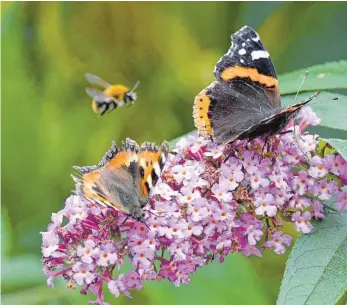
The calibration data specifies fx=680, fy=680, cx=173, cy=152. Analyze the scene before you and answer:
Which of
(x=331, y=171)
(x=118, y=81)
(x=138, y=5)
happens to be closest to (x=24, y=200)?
(x=118, y=81)

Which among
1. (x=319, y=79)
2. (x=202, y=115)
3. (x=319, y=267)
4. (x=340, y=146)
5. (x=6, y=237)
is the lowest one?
(x=319, y=267)

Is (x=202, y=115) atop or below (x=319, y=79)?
below

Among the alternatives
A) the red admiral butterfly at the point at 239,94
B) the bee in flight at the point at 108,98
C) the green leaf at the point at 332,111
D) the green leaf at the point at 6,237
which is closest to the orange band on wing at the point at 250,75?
the red admiral butterfly at the point at 239,94

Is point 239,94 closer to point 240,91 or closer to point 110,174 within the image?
point 240,91

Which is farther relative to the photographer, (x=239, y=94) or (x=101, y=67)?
(x=101, y=67)

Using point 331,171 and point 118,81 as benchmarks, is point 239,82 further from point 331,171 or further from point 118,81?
point 118,81

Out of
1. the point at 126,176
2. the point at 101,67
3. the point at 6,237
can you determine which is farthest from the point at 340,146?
the point at 101,67

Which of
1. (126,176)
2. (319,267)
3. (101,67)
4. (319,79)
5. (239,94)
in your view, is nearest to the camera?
(319,267)
